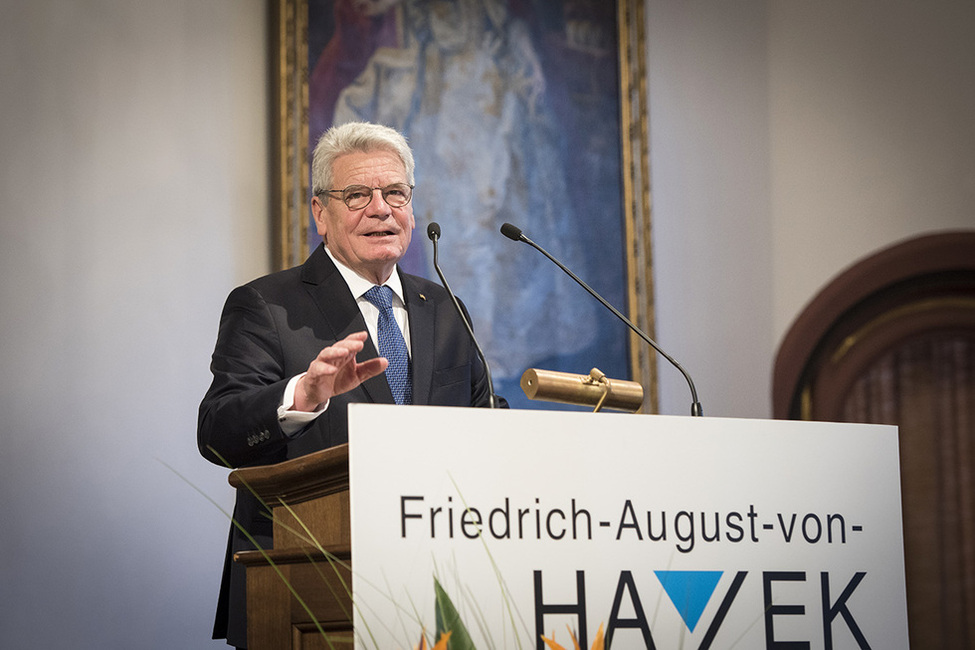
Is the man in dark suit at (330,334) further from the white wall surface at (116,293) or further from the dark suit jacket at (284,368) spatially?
the white wall surface at (116,293)

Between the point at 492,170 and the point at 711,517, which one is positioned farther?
the point at 492,170

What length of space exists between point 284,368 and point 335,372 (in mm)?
720

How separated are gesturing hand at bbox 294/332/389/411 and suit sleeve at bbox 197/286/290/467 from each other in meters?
0.11

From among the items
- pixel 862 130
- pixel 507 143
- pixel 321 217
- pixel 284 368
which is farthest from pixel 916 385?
pixel 284 368

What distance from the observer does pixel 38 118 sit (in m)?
3.21

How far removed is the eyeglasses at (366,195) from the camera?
2.81 metres

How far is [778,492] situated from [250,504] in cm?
113

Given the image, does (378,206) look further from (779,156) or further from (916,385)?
(916,385)

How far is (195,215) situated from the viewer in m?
3.67

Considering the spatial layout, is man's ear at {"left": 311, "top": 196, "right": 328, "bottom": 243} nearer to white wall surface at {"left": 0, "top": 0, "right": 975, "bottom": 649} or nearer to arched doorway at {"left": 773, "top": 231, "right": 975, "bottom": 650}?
white wall surface at {"left": 0, "top": 0, "right": 975, "bottom": 649}

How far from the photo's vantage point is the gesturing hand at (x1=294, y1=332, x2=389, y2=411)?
177cm

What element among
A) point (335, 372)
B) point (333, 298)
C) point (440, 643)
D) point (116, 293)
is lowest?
point (440, 643)

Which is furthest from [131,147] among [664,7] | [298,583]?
[664,7]

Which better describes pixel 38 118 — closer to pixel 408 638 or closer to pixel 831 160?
pixel 408 638
